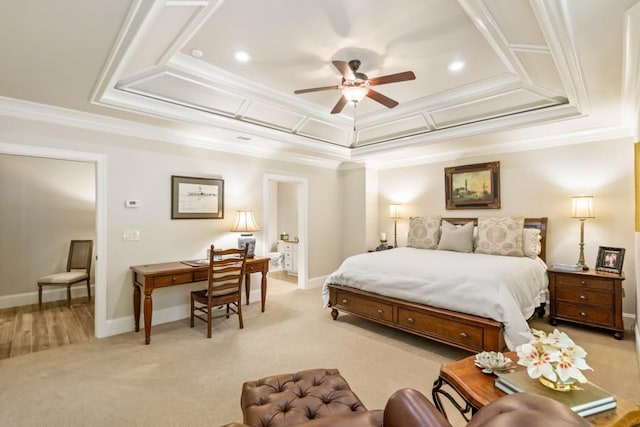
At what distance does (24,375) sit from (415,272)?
3.65 metres

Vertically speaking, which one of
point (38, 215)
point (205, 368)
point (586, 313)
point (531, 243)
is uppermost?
point (38, 215)

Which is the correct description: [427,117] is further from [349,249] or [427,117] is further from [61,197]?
[61,197]

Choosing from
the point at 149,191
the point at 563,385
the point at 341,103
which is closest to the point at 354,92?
the point at 341,103

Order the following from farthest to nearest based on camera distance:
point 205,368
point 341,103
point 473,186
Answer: point 473,186 < point 341,103 < point 205,368

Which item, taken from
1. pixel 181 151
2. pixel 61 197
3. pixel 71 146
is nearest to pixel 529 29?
pixel 181 151

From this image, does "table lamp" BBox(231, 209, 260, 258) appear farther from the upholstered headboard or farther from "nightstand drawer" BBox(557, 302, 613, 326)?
"nightstand drawer" BBox(557, 302, 613, 326)

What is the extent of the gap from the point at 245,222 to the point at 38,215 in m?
3.34

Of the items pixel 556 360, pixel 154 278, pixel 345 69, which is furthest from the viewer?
pixel 154 278

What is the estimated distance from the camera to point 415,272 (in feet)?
11.0

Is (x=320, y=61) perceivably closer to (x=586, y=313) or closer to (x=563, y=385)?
(x=563, y=385)

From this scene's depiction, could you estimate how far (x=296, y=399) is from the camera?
1.64m

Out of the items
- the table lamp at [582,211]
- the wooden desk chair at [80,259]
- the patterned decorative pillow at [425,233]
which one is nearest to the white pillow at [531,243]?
the table lamp at [582,211]

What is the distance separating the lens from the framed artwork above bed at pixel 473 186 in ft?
15.7

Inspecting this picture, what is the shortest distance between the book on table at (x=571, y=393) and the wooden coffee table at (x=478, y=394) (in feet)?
0.09
